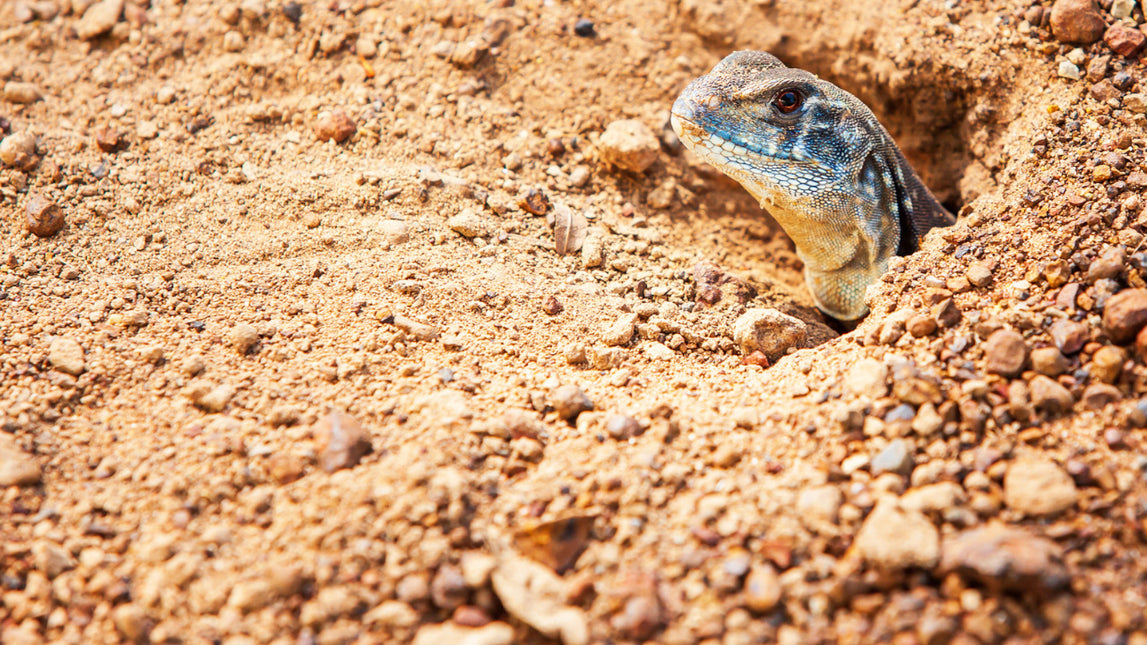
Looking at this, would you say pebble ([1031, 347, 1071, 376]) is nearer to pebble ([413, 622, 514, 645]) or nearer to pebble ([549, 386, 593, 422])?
pebble ([549, 386, 593, 422])

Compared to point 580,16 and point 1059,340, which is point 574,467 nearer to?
point 1059,340

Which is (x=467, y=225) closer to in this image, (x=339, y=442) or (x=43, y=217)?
(x=339, y=442)

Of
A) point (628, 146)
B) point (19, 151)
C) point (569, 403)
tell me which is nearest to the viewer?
point (569, 403)

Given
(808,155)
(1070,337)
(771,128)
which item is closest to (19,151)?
(771,128)

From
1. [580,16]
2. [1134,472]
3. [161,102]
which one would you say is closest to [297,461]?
[1134,472]

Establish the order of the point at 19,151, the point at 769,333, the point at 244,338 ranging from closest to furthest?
the point at 244,338
the point at 769,333
the point at 19,151

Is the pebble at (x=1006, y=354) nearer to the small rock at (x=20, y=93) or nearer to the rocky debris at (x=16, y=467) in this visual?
the rocky debris at (x=16, y=467)

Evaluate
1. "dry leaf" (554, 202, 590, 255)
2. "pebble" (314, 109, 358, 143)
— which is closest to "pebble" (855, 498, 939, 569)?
"dry leaf" (554, 202, 590, 255)
